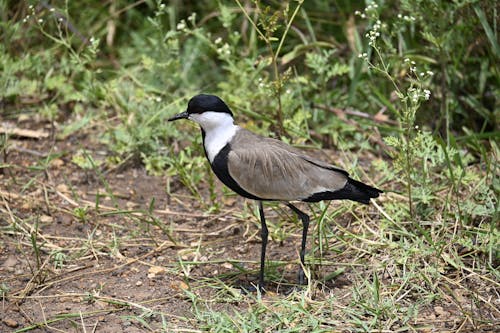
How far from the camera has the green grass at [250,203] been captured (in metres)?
3.50

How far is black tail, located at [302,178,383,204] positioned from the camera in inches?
140

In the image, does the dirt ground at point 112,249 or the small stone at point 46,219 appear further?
the small stone at point 46,219

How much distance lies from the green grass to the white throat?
556 millimetres

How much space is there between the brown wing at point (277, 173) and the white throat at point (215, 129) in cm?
5

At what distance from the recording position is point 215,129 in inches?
146

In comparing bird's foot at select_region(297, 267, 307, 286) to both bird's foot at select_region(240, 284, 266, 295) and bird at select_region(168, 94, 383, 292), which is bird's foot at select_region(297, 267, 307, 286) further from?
bird's foot at select_region(240, 284, 266, 295)

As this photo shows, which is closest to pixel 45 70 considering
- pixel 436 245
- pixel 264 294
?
pixel 264 294

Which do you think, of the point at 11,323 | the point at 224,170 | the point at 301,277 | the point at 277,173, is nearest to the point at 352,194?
the point at 277,173

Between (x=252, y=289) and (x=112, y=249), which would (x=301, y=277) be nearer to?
(x=252, y=289)

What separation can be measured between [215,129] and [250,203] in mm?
892

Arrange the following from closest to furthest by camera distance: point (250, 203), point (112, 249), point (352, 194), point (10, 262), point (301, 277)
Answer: point (352, 194)
point (301, 277)
point (10, 262)
point (112, 249)
point (250, 203)

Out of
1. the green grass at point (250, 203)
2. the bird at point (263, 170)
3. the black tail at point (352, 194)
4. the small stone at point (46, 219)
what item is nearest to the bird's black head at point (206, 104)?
the bird at point (263, 170)

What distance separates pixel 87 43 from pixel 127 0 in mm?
736

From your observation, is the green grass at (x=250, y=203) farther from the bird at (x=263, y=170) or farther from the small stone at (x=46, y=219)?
the bird at (x=263, y=170)
